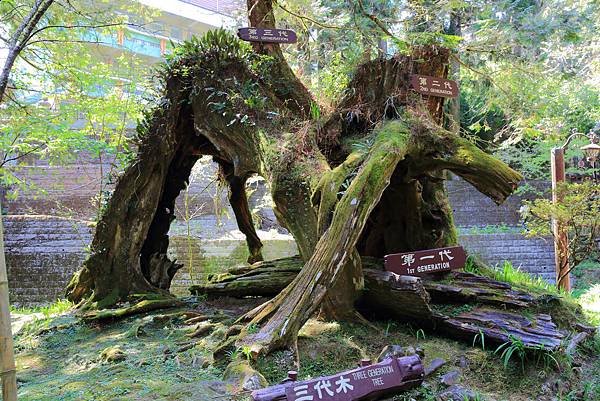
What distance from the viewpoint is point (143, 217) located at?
21.7 feet

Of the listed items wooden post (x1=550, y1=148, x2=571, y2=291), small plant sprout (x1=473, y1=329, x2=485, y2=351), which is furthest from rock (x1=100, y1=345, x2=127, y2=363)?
wooden post (x1=550, y1=148, x2=571, y2=291)

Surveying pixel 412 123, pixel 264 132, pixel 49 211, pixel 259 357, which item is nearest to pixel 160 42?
pixel 49 211

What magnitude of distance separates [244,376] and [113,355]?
1.76 meters

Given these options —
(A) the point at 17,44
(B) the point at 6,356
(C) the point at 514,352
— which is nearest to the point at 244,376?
(B) the point at 6,356

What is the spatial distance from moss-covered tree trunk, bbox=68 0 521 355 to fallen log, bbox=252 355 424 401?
88 cm

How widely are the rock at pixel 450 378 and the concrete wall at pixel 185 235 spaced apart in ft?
22.7

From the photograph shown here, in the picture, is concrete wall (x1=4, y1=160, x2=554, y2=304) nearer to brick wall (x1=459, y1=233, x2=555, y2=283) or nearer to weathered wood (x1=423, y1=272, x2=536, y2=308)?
brick wall (x1=459, y1=233, x2=555, y2=283)

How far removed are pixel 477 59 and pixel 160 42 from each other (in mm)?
12814

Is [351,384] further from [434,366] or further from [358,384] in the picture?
[434,366]

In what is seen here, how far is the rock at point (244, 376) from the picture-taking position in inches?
120

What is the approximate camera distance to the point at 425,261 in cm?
434

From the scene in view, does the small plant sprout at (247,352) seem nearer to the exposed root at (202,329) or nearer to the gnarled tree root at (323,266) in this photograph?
the gnarled tree root at (323,266)

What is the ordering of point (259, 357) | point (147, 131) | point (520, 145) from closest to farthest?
1. point (259, 357)
2. point (147, 131)
3. point (520, 145)

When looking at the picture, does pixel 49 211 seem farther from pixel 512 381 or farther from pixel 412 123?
pixel 512 381
